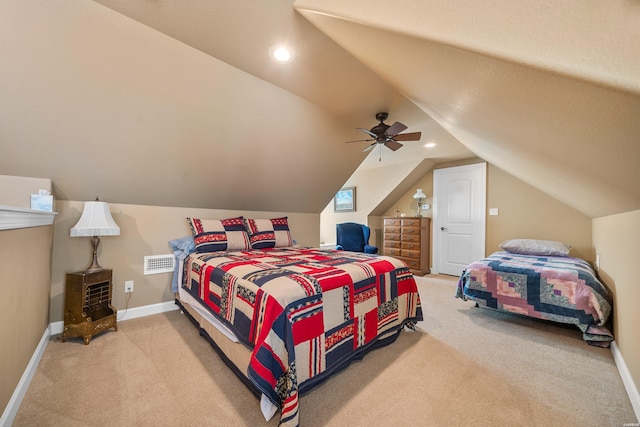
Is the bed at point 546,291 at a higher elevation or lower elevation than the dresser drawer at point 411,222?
lower

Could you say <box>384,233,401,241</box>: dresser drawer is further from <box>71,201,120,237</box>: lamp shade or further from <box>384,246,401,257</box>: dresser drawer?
<box>71,201,120,237</box>: lamp shade

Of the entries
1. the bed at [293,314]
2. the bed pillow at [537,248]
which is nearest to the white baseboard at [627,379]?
the bed at [293,314]

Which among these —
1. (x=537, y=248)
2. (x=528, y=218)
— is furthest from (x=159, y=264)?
(x=528, y=218)

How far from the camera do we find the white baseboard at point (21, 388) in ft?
4.11

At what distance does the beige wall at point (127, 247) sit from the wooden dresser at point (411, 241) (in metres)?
3.57

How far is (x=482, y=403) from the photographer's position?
148 cm

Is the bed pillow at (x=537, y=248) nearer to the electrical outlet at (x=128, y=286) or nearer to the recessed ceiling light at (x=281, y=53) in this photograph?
the recessed ceiling light at (x=281, y=53)

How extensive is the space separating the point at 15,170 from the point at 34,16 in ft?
4.33

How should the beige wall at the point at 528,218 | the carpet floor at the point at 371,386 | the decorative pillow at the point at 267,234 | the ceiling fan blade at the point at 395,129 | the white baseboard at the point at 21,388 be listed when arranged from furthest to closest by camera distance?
1. the beige wall at the point at 528,218
2. the decorative pillow at the point at 267,234
3. the ceiling fan blade at the point at 395,129
4. the carpet floor at the point at 371,386
5. the white baseboard at the point at 21,388

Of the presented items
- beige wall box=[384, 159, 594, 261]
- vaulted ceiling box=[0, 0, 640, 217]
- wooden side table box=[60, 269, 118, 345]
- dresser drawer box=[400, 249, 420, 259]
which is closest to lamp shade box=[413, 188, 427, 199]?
beige wall box=[384, 159, 594, 261]

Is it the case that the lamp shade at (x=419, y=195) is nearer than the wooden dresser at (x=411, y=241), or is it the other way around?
the wooden dresser at (x=411, y=241)

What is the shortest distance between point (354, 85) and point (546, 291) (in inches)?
102

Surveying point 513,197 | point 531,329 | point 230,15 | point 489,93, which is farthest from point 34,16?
point 513,197

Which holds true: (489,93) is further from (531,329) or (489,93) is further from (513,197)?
(513,197)
